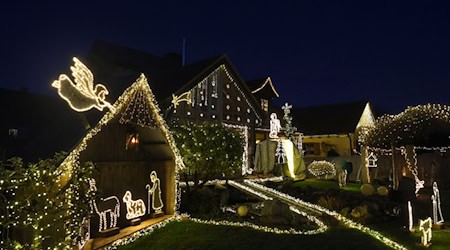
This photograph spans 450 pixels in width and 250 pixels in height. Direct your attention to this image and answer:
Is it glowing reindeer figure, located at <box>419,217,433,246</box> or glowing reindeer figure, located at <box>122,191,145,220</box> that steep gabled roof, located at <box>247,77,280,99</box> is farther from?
glowing reindeer figure, located at <box>419,217,433,246</box>

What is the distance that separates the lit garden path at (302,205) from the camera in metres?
10.9

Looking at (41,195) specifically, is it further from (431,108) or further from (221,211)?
(431,108)

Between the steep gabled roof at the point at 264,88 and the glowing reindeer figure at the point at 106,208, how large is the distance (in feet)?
58.5

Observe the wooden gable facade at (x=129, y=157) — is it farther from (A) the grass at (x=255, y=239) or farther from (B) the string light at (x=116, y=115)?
(A) the grass at (x=255, y=239)

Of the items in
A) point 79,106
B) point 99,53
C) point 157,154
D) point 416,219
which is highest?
point 99,53

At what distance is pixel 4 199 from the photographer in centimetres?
619

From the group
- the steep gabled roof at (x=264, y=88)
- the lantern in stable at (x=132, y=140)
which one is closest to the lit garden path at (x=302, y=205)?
the lantern in stable at (x=132, y=140)

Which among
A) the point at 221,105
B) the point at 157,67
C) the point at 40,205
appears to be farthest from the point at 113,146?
the point at 157,67

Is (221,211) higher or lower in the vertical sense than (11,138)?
lower

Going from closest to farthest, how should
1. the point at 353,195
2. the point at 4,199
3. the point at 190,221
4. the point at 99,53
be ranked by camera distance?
the point at 4,199 → the point at 190,221 → the point at 353,195 → the point at 99,53

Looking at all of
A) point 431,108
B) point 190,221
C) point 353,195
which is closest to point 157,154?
point 190,221

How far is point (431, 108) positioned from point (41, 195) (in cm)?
1797

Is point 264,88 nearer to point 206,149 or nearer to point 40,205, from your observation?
point 206,149

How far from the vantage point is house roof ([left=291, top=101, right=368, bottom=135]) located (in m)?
32.5
